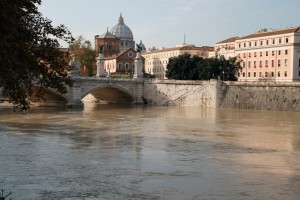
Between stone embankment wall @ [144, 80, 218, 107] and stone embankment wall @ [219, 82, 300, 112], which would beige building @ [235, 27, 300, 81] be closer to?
stone embankment wall @ [219, 82, 300, 112]

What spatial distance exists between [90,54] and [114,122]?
3051 cm

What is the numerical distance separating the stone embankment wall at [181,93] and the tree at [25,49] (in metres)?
33.1

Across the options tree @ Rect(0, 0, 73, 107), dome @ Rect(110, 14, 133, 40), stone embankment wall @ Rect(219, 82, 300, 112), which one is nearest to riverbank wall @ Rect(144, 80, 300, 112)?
stone embankment wall @ Rect(219, 82, 300, 112)

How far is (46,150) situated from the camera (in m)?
17.0

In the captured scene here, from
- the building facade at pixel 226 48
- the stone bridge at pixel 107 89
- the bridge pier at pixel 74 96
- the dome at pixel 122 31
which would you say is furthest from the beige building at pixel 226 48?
the dome at pixel 122 31

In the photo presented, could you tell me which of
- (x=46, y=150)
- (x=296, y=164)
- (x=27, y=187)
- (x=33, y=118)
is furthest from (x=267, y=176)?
(x=33, y=118)

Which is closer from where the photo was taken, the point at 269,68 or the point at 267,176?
the point at 267,176

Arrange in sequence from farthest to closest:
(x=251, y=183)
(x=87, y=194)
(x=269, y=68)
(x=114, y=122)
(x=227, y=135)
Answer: (x=269, y=68), (x=114, y=122), (x=227, y=135), (x=251, y=183), (x=87, y=194)

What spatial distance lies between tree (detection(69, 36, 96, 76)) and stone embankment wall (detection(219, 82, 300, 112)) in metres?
20.6

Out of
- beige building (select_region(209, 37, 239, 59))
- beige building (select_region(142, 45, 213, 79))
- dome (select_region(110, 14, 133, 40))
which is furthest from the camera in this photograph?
dome (select_region(110, 14, 133, 40))

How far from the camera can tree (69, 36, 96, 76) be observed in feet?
186

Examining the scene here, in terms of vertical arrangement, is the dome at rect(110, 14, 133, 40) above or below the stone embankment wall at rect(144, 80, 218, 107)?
above

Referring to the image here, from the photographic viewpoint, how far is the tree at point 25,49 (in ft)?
24.8

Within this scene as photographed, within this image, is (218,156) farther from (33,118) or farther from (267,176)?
(33,118)
